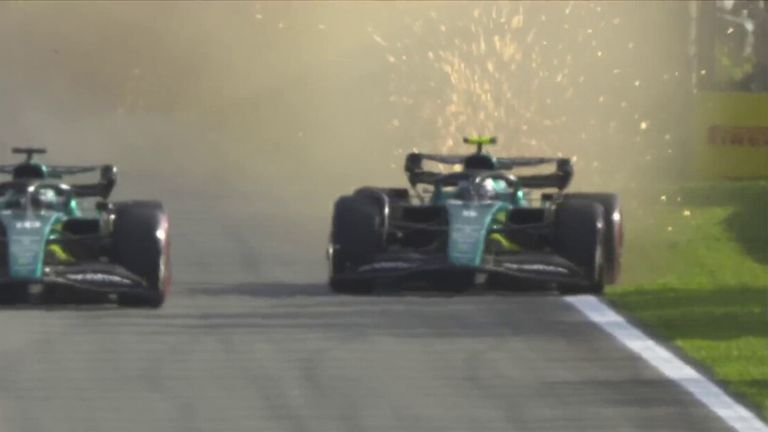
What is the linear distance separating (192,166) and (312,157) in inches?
70.7

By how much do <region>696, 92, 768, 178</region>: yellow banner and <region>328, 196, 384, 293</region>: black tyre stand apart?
39.0 feet

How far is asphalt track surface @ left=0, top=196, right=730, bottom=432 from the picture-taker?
11.2 meters

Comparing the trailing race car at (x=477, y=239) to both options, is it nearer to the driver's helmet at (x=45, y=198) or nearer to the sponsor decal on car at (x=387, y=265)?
the sponsor decal on car at (x=387, y=265)

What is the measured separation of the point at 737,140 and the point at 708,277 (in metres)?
10.0

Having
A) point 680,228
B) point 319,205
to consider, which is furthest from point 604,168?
point 680,228

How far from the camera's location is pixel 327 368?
1278 cm

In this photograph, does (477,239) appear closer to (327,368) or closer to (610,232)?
(610,232)

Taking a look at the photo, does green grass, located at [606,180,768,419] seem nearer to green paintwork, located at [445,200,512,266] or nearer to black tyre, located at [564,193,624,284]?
black tyre, located at [564,193,624,284]

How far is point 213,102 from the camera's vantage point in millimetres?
42094

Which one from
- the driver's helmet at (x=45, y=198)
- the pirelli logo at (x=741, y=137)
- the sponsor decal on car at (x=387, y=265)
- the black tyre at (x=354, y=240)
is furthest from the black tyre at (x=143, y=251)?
the pirelli logo at (x=741, y=137)

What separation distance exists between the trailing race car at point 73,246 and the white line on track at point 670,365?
286 cm

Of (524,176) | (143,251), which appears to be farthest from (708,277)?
(143,251)

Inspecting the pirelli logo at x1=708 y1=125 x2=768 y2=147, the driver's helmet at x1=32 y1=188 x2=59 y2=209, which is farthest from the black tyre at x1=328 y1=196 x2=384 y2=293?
the pirelli logo at x1=708 y1=125 x2=768 y2=147

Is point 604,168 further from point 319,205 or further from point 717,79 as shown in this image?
point 319,205
